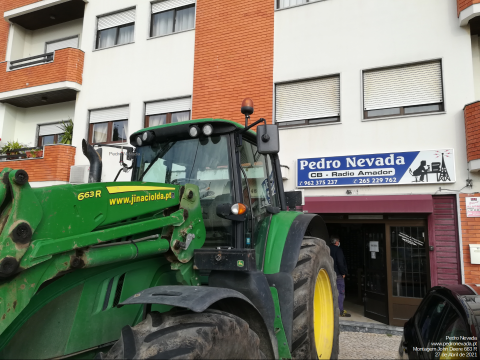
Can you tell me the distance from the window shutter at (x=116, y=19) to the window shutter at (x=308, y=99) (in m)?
5.65

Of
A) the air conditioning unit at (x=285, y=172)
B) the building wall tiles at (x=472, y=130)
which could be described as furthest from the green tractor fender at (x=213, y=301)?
the building wall tiles at (x=472, y=130)

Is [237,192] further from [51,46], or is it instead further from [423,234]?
[51,46]

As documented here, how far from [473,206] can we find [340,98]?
344 cm

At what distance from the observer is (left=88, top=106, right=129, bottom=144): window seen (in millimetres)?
10859

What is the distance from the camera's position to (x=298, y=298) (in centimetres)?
312

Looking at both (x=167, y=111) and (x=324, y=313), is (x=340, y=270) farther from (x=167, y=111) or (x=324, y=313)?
(x=167, y=111)

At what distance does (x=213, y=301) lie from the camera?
2148mm

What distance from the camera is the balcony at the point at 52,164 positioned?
35.3 feet

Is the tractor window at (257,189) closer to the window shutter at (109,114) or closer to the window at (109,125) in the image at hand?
the window at (109,125)

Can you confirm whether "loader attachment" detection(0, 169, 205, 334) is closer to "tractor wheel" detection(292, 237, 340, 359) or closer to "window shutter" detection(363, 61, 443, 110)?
"tractor wheel" detection(292, 237, 340, 359)

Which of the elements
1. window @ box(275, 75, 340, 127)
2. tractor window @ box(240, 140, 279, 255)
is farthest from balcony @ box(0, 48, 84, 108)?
tractor window @ box(240, 140, 279, 255)

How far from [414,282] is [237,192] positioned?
19.9 feet

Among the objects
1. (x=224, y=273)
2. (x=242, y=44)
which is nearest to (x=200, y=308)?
(x=224, y=273)

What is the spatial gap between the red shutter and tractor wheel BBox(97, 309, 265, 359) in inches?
243
